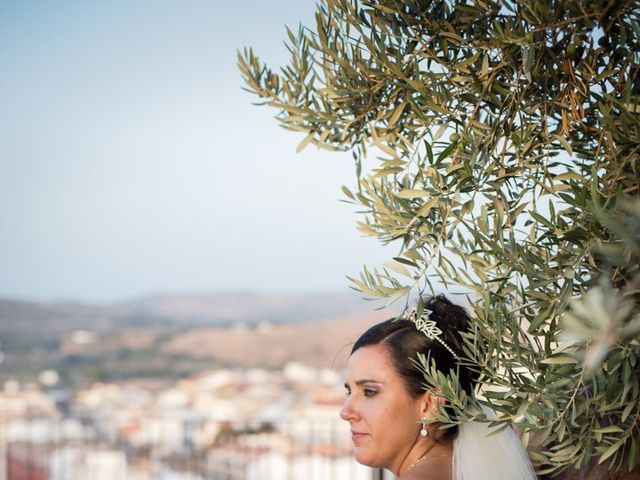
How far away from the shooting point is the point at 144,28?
94.4 feet

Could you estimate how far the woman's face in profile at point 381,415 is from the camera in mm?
1948

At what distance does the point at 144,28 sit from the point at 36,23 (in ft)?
18.1

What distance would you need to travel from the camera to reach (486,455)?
1.88 meters

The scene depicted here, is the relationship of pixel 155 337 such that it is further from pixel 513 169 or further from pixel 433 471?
pixel 513 169

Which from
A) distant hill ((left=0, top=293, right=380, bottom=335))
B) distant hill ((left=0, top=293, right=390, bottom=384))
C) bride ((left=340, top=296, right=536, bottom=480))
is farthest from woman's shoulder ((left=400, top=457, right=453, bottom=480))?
distant hill ((left=0, top=293, right=380, bottom=335))

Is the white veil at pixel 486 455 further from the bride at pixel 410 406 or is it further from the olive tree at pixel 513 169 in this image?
the olive tree at pixel 513 169

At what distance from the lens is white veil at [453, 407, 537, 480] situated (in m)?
1.80

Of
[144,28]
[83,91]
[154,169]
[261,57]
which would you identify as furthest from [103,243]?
[261,57]

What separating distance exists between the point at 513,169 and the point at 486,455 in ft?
2.74

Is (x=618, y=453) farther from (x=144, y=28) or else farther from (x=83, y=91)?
(x=83, y=91)

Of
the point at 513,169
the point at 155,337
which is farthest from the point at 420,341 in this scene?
the point at 155,337

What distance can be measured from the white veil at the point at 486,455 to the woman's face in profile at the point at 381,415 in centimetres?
12

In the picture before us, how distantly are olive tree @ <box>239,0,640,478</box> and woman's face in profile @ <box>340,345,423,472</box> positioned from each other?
0.49 meters

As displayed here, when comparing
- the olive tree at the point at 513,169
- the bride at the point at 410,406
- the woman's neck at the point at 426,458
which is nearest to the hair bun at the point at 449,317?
the bride at the point at 410,406
